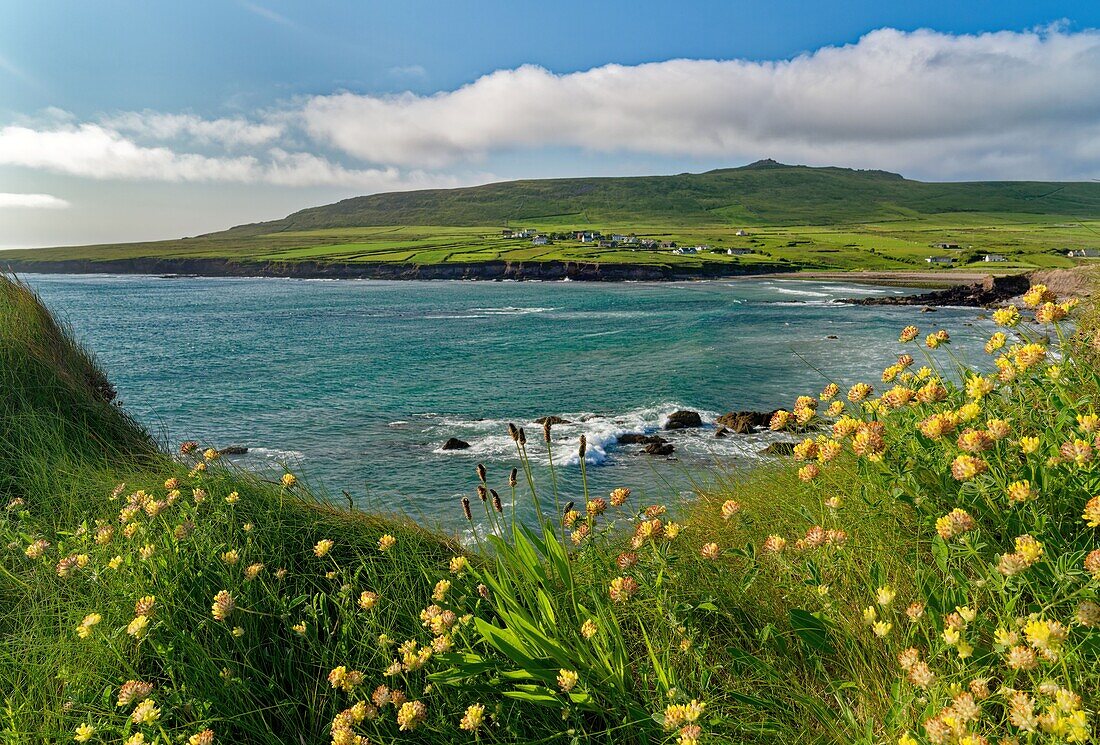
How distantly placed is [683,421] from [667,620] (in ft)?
72.1

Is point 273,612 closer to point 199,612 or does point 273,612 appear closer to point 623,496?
point 199,612

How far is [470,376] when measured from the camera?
121ft

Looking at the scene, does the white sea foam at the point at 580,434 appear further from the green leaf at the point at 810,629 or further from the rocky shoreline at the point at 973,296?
the rocky shoreline at the point at 973,296

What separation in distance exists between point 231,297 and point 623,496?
116771mm

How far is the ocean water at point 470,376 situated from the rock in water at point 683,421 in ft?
1.56

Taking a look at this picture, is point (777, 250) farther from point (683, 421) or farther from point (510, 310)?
point (683, 421)

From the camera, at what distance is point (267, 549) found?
461 centimetres

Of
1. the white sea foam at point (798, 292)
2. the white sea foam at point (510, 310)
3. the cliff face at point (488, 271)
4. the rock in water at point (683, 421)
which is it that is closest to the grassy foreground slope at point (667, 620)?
the rock in water at point (683, 421)

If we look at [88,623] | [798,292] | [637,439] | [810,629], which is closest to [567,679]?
[810,629]

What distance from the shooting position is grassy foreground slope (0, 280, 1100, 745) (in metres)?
2.54

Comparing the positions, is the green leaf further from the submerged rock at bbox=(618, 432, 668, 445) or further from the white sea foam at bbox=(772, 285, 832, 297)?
the white sea foam at bbox=(772, 285, 832, 297)

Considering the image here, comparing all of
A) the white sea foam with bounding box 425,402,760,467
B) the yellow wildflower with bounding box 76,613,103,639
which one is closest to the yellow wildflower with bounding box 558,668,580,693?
the yellow wildflower with bounding box 76,613,103,639

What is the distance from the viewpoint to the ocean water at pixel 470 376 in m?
19.8

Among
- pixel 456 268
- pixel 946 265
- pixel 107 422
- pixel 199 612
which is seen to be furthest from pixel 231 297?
pixel 946 265
